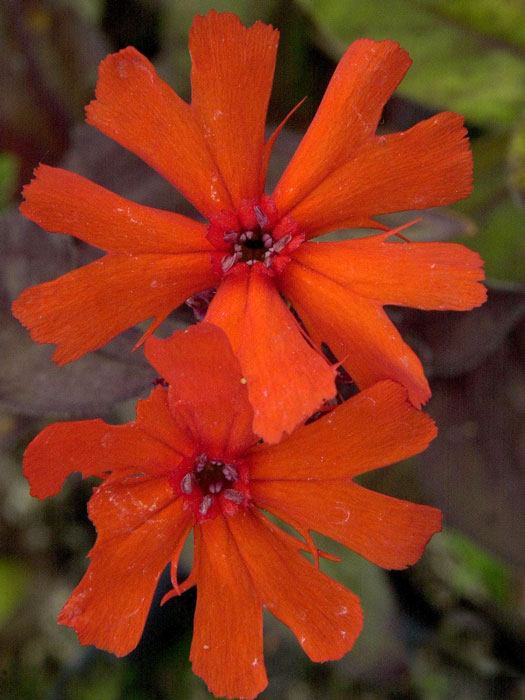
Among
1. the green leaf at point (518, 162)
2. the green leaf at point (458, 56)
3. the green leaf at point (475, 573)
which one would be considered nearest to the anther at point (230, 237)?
the green leaf at point (518, 162)

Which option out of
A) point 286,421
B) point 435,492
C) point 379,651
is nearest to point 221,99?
point 286,421

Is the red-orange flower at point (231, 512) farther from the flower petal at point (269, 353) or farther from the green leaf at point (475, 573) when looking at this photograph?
the green leaf at point (475, 573)

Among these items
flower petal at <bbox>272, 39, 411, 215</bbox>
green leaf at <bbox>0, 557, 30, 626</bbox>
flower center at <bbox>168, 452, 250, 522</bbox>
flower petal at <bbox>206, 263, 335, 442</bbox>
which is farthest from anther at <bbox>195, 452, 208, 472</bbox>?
green leaf at <bbox>0, 557, 30, 626</bbox>

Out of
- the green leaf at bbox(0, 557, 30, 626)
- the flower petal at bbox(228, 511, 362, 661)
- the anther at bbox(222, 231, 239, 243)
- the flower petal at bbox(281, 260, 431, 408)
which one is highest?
the anther at bbox(222, 231, 239, 243)

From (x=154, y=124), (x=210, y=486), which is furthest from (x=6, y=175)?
(x=210, y=486)

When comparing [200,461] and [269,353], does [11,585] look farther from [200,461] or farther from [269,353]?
[269,353]

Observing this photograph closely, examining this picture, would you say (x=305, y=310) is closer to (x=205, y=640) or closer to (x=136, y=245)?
(x=136, y=245)

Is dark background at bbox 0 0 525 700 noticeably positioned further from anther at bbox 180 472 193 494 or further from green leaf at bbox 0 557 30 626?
anther at bbox 180 472 193 494
